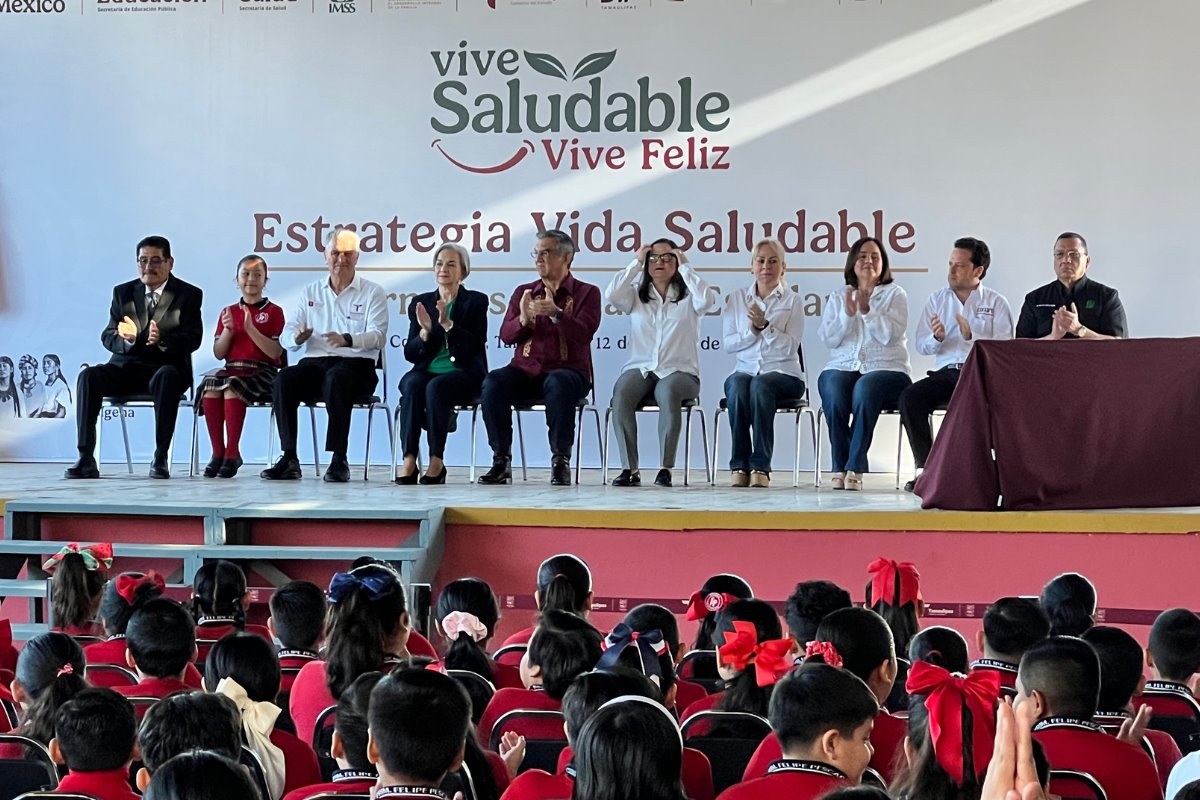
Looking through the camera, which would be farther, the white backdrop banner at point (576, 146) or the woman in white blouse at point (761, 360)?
the white backdrop banner at point (576, 146)

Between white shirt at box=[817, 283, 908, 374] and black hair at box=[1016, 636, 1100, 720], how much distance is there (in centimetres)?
381

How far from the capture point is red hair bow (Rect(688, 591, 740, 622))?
3486 mm

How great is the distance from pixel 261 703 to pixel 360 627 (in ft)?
1.80

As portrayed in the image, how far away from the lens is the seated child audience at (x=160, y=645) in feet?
9.67

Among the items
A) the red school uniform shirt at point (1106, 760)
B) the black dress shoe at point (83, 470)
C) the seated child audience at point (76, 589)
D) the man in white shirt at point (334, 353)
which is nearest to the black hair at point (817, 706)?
the red school uniform shirt at point (1106, 760)

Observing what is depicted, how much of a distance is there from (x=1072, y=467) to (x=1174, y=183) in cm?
281

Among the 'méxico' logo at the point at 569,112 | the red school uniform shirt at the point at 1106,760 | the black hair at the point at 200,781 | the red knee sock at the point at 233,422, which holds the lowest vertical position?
the red school uniform shirt at the point at 1106,760

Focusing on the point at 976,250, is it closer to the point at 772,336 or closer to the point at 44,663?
the point at 772,336

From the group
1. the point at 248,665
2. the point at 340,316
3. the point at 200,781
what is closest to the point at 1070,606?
the point at 248,665

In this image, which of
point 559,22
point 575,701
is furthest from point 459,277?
point 575,701

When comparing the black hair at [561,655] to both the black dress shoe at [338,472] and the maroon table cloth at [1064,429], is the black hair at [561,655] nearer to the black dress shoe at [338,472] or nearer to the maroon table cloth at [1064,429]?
the maroon table cloth at [1064,429]

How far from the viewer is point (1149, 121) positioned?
7344 mm

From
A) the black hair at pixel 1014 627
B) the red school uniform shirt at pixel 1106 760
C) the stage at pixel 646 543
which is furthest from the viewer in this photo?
the stage at pixel 646 543

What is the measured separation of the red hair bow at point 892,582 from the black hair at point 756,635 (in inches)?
16.8
